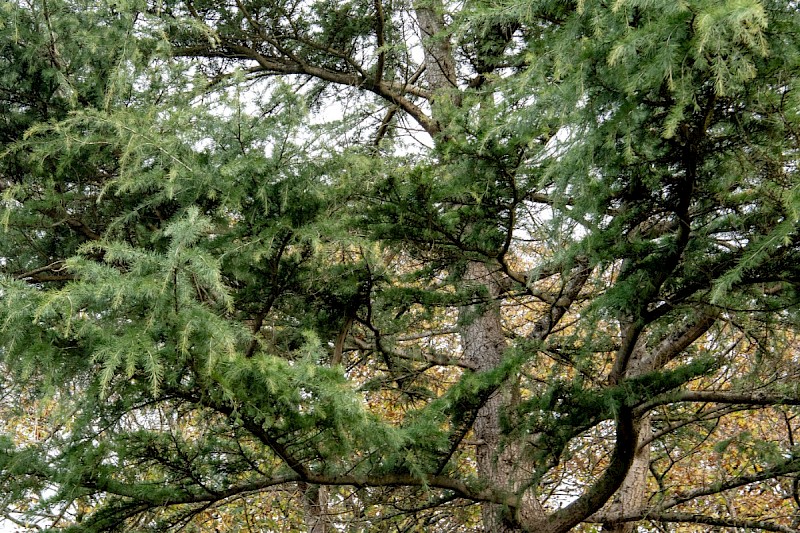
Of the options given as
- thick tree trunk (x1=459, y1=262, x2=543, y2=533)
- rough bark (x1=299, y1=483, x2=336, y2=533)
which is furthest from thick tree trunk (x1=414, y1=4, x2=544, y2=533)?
rough bark (x1=299, y1=483, x2=336, y2=533)

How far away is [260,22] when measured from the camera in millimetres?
7543

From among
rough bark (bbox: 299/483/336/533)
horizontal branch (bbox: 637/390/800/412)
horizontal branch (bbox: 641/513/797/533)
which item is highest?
rough bark (bbox: 299/483/336/533)

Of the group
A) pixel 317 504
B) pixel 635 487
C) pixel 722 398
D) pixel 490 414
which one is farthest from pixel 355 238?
pixel 635 487

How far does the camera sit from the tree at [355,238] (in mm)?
3188

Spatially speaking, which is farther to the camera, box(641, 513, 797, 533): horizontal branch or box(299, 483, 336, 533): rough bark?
box(299, 483, 336, 533): rough bark

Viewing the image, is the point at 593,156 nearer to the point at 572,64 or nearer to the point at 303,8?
the point at 572,64

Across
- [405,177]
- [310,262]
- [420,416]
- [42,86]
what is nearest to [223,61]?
[42,86]

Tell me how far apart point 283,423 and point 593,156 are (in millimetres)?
2282

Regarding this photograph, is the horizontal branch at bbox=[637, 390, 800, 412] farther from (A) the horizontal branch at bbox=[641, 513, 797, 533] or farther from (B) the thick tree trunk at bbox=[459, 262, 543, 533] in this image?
(B) the thick tree trunk at bbox=[459, 262, 543, 533]

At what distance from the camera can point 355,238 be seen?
461cm

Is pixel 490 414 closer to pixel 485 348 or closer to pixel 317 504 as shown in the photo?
pixel 485 348

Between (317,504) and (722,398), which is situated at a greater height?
(317,504)

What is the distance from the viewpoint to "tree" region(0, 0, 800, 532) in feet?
10.5

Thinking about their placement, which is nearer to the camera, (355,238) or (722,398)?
(355,238)
